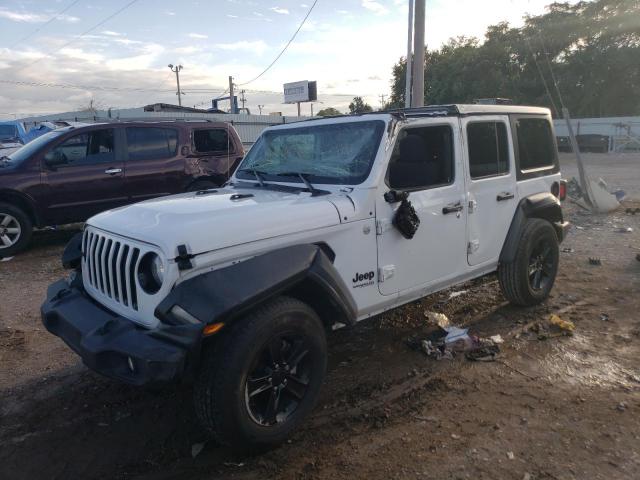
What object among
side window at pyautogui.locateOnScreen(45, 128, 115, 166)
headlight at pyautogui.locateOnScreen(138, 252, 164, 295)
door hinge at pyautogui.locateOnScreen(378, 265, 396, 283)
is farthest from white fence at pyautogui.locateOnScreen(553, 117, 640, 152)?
headlight at pyautogui.locateOnScreen(138, 252, 164, 295)

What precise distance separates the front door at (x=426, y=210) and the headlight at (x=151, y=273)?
144cm

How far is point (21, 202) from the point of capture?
7.43 meters

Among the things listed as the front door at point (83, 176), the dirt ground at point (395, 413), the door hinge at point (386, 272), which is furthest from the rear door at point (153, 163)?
the door hinge at point (386, 272)

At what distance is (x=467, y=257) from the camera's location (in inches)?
167

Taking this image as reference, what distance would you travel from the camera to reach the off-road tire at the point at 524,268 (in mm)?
4699

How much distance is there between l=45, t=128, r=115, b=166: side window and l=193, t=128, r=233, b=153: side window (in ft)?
4.42

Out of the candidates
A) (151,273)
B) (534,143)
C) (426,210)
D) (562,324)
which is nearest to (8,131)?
(534,143)

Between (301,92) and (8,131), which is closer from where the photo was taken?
(8,131)

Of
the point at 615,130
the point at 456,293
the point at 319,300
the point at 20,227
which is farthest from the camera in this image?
the point at 615,130

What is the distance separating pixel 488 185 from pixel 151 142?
232 inches

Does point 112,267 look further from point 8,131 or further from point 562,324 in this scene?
point 8,131

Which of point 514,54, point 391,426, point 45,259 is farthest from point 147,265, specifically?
point 514,54

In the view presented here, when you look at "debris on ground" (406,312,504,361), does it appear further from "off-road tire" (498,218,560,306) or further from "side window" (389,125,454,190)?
"side window" (389,125,454,190)

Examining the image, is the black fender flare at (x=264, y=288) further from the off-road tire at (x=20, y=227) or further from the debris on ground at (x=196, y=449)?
the off-road tire at (x=20, y=227)
